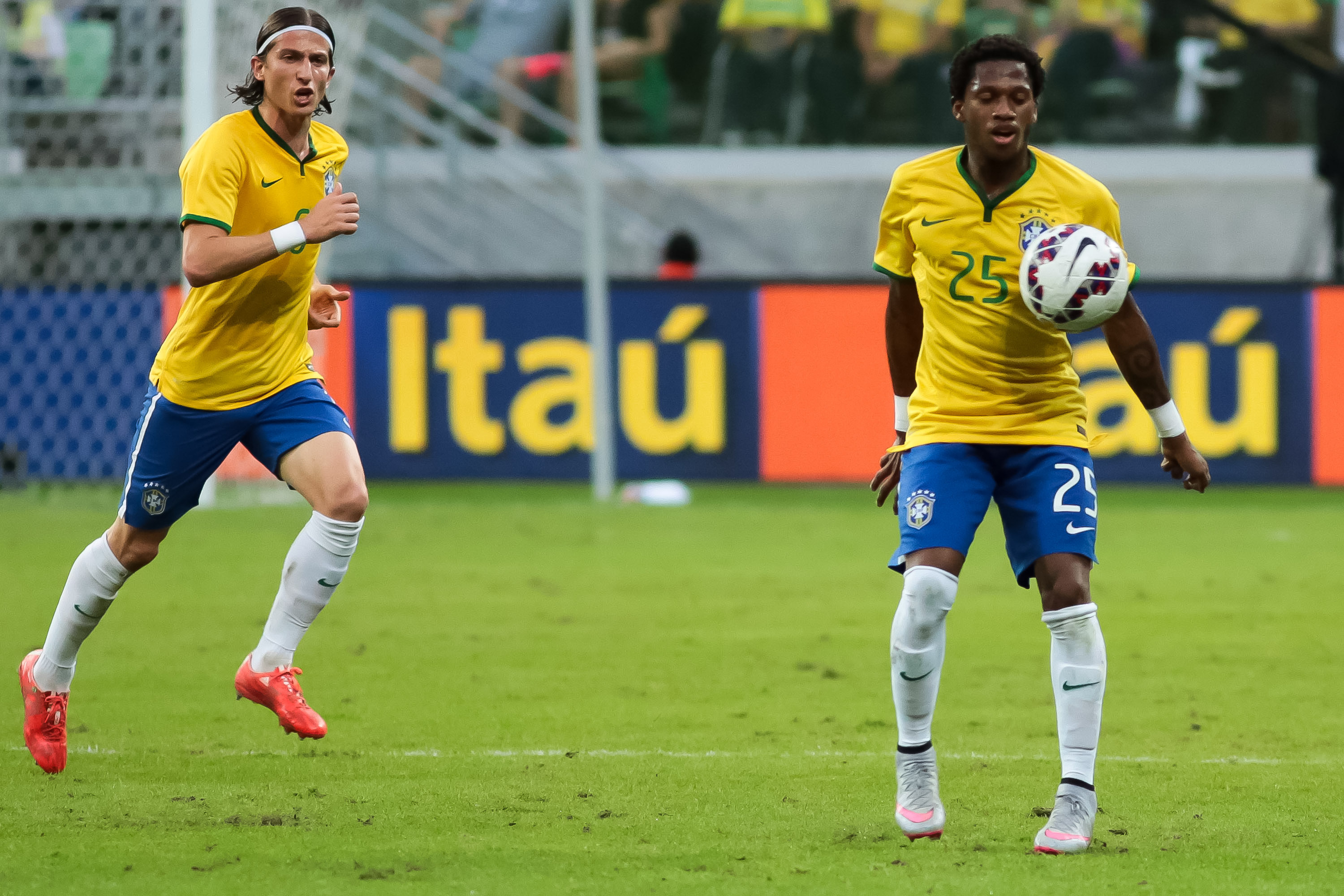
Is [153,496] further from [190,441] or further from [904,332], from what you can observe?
[904,332]

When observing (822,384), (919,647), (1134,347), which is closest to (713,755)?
(919,647)

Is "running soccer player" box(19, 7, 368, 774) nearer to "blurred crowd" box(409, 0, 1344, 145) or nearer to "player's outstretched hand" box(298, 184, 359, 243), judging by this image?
"player's outstretched hand" box(298, 184, 359, 243)

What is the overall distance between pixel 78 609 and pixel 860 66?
15.0 meters

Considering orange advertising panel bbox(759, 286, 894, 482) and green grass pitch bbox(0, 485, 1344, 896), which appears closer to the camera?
green grass pitch bbox(0, 485, 1344, 896)

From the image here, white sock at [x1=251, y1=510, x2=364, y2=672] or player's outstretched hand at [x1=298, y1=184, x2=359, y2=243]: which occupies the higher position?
player's outstretched hand at [x1=298, y1=184, x2=359, y2=243]

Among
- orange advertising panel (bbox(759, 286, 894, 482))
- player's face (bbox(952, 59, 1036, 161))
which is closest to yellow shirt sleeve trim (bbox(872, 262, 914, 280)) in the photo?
player's face (bbox(952, 59, 1036, 161))

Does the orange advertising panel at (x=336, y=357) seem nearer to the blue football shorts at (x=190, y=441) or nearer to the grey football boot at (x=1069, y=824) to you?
the blue football shorts at (x=190, y=441)

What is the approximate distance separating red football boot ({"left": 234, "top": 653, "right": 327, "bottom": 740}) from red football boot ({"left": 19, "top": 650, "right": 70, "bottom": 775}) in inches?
20.1

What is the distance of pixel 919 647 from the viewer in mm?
4789

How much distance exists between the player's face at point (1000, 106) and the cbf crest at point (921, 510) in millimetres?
836

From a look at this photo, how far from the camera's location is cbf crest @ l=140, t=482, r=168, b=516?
5723 mm

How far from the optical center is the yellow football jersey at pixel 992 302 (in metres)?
4.84

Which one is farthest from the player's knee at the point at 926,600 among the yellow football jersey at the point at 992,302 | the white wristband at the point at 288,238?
the white wristband at the point at 288,238

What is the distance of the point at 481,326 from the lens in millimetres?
14617
